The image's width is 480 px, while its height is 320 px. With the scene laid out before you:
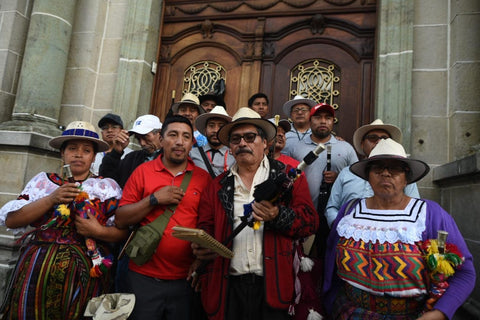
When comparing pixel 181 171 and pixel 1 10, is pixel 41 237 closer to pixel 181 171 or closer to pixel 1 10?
pixel 181 171

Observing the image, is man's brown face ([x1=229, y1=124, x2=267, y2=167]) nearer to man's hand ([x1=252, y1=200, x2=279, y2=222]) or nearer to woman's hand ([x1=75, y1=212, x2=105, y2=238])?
man's hand ([x1=252, y1=200, x2=279, y2=222])

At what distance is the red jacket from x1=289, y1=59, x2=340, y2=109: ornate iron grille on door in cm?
273

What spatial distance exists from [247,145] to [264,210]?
1.83ft

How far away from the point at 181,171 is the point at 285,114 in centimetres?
260

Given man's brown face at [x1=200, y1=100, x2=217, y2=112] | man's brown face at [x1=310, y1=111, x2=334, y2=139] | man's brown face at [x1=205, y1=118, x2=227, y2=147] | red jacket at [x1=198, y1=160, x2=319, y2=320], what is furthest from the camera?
man's brown face at [x1=200, y1=100, x2=217, y2=112]

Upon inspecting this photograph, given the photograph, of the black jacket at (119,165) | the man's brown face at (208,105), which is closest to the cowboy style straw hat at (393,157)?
the black jacket at (119,165)

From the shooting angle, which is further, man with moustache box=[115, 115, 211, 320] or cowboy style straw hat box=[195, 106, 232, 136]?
cowboy style straw hat box=[195, 106, 232, 136]

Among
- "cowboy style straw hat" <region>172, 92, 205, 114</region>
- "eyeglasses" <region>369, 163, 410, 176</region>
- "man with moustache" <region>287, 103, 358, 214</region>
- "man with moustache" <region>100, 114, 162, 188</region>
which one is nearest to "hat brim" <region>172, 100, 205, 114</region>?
"cowboy style straw hat" <region>172, 92, 205, 114</region>

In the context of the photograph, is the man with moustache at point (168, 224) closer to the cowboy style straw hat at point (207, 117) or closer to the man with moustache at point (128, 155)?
the man with moustache at point (128, 155)

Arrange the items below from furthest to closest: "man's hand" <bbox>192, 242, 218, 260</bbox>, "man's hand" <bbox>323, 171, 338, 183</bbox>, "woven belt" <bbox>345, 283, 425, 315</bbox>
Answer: "man's hand" <bbox>323, 171, 338, 183</bbox>, "man's hand" <bbox>192, 242, 218, 260</bbox>, "woven belt" <bbox>345, 283, 425, 315</bbox>

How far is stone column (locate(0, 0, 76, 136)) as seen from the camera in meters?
4.74

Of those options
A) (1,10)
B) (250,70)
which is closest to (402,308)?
(250,70)

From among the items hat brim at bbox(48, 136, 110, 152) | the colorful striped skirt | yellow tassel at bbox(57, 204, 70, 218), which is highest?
hat brim at bbox(48, 136, 110, 152)

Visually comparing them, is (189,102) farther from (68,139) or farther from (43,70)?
(43,70)
